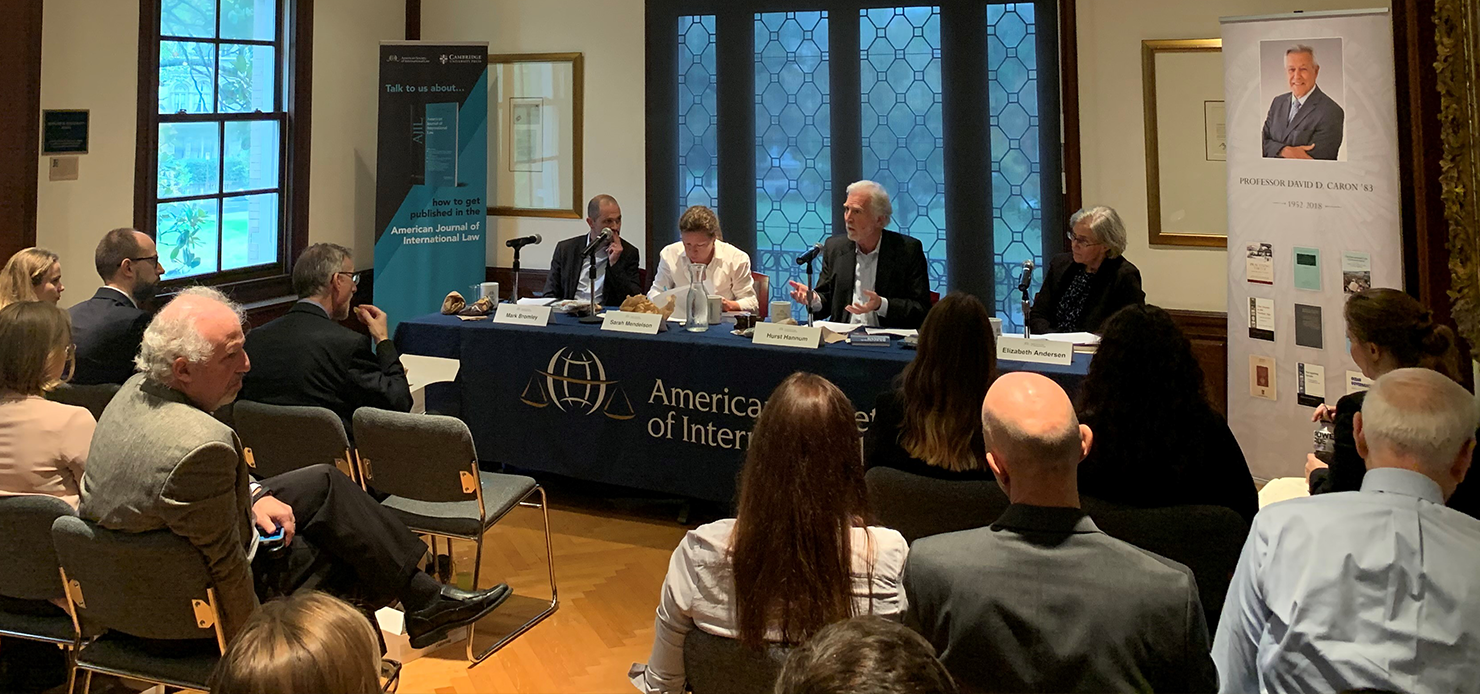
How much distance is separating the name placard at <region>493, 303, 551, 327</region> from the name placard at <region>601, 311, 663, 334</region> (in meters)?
0.29

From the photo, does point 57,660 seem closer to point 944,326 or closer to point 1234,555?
point 944,326

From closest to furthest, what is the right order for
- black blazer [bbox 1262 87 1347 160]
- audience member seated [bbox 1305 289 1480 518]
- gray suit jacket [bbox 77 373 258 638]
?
gray suit jacket [bbox 77 373 258 638] → audience member seated [bbox 1305 289 1480 518] → black blazer [bbox 1262 87 1347 160]

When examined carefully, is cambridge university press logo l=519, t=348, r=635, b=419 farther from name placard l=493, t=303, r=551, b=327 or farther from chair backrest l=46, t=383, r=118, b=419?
chair backrest l=46, t=383, r=118, b=419

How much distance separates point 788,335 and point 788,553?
2.58 meters

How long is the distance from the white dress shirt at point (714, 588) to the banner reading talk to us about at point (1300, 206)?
333 centimetres

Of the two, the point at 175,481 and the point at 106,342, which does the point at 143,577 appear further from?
the point at 106,342

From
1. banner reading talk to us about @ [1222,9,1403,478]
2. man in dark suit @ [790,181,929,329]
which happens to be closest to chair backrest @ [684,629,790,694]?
man in dark suit @ [790,181,929,329]

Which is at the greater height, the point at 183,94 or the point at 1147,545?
the point at 183,94

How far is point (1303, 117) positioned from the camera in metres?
4.48

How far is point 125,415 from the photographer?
2531mm

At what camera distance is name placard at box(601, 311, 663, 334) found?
461cm

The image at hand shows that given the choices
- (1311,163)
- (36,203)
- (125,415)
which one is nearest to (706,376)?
(125,415)

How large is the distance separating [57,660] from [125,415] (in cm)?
120

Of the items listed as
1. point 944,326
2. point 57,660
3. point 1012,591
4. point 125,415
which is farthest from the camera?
point 57,660
